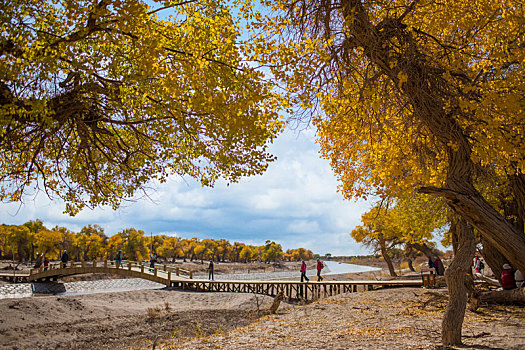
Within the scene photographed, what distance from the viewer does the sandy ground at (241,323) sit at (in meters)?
6.66

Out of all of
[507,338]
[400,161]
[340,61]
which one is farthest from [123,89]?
[507,338]

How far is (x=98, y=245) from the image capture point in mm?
64250

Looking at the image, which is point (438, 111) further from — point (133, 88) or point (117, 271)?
point (117, 271)

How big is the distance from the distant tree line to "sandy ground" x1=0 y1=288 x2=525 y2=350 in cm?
2999

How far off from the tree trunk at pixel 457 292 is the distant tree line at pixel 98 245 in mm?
46351

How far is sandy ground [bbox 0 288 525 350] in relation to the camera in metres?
6.66

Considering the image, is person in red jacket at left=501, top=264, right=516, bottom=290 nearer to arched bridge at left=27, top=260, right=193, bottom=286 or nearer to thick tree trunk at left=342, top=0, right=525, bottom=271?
thick tree trunk at left=342, top=0, right=525, bottom=271

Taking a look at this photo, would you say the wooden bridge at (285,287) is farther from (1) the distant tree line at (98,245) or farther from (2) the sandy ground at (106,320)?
(1) the distant tree line at (98,245)

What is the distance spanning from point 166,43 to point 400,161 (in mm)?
5484

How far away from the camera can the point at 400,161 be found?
7727 mm

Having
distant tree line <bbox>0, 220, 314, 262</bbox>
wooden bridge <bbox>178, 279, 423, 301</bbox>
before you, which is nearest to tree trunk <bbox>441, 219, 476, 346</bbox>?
wooden bridge <bbox>178, 279, 423, 301</bbox>

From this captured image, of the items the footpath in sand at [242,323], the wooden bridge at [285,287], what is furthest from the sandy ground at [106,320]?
the wooden bridge at [285,287]

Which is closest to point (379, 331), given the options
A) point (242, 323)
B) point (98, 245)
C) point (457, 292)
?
point (457, 292)

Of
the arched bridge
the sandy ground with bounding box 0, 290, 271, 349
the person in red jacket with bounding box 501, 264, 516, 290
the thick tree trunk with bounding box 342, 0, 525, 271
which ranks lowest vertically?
the sandy ground with bounding box 0, 290, 271, 349
